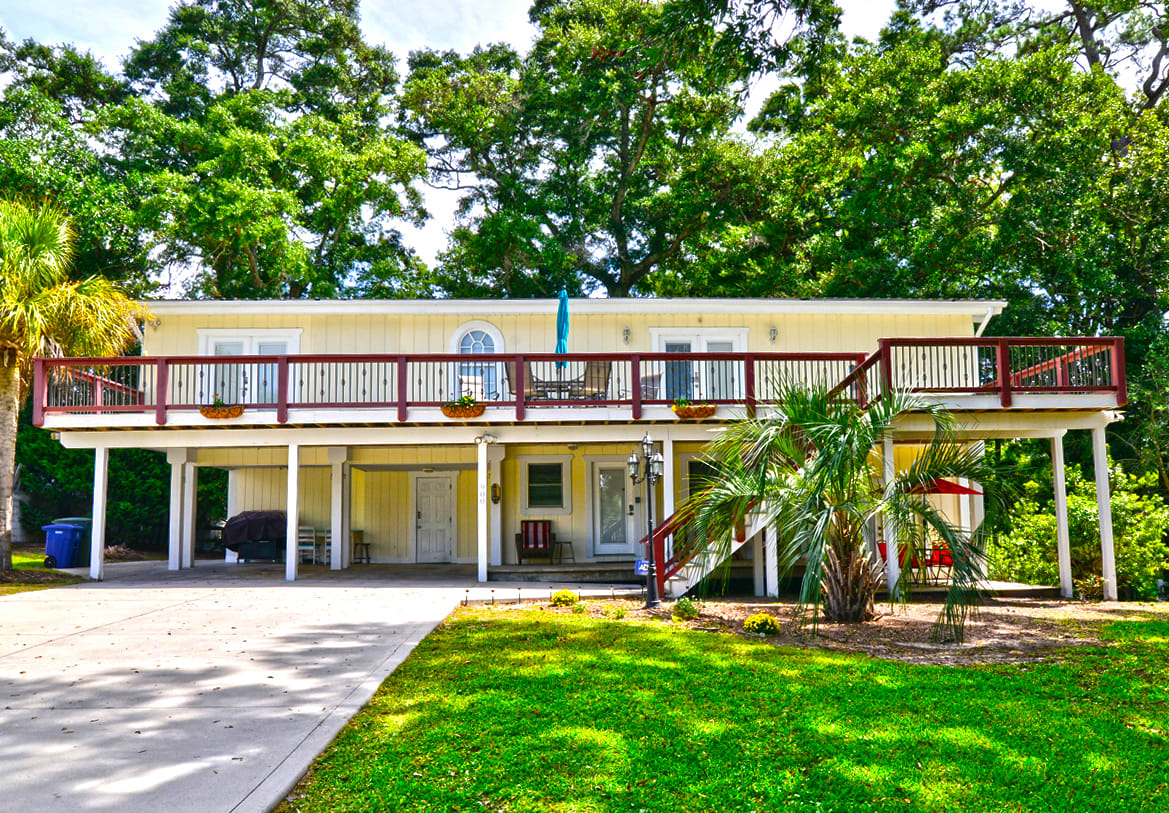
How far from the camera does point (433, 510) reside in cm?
1936

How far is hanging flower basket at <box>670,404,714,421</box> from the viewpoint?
14258mm

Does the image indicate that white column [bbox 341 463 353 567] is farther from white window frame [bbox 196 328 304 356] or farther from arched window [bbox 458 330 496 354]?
arched window [bbox 458 330 496 354]

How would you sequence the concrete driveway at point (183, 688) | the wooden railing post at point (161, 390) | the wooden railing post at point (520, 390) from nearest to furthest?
1. the concrete driveway at point (183, 688)
2. the wooden railing post at point (161, 390)
3. the wooden railing post at point (520, 390)

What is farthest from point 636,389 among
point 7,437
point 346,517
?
point 7,437

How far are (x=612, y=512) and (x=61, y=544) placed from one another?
10.7m

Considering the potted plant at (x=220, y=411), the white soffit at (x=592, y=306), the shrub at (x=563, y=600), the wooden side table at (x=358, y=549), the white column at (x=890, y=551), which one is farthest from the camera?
the wooden side table at (x=358, y=549)

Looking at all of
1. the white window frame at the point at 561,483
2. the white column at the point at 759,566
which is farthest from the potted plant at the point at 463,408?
Answer: the white column at the point at 759,566

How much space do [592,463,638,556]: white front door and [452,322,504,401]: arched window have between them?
3.18 m

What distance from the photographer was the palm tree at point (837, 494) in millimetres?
8219

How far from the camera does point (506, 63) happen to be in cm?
3000

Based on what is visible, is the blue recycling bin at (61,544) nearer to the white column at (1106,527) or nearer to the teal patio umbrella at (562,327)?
the teal patio umbrella at (562,327)

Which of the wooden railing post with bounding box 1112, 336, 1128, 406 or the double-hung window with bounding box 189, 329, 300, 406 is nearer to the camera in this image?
the wooden railing post with bounding box 1112, 336, 1128, 406

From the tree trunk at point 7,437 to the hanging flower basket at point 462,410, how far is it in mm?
7133

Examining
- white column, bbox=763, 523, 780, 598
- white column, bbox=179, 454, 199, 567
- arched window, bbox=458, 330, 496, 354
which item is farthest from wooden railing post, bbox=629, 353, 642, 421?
white column, bbox=179, 454, 199, 567
